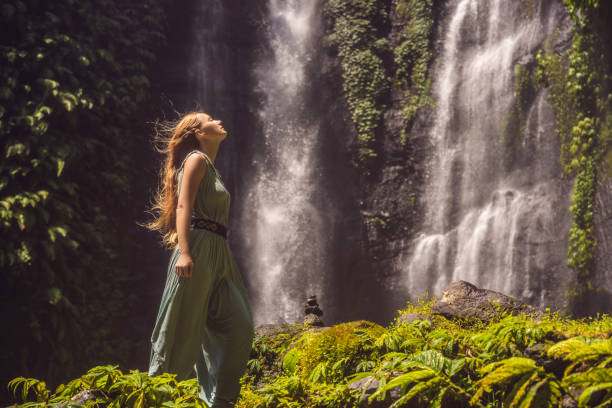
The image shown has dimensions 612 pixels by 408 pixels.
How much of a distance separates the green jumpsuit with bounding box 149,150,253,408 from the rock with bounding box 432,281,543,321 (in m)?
2.62

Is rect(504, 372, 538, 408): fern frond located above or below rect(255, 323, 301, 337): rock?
above

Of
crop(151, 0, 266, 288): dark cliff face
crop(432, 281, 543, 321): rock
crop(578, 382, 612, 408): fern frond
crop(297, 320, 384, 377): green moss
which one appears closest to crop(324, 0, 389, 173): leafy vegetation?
crop(151, 0, 266, 288): dark cliff face

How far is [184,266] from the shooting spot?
3.39m

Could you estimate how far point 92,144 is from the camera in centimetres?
990

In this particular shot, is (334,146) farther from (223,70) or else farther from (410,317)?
(410,317)

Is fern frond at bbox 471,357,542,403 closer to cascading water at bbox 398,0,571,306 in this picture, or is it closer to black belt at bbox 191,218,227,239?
black belt at bbox 191,218,227,239

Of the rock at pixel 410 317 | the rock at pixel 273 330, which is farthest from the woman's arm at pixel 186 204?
the rock at pixel 273 330

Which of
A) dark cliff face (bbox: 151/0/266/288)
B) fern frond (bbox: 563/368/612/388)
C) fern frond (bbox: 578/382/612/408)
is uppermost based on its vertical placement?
dark cliff face (bbox: 151/0/266/288)

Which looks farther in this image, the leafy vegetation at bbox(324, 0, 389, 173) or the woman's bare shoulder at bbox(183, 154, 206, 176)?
the leafy vegetation at bbox(324, 0, 389, 173)

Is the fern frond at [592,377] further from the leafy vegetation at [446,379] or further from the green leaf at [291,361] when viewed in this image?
the green leaf at [291,361]

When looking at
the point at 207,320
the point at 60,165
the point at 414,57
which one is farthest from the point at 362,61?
the point at 207,320

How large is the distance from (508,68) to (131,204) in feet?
29.7

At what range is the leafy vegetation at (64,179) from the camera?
8453mm

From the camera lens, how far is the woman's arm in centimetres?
341
